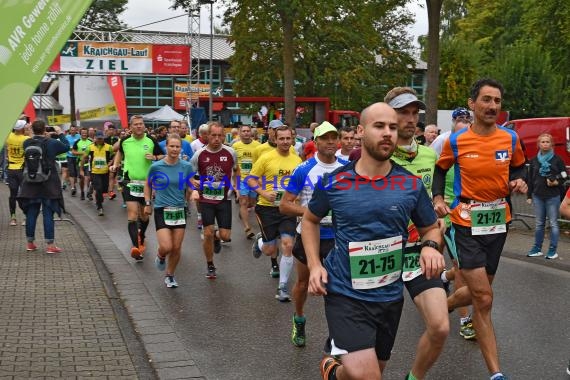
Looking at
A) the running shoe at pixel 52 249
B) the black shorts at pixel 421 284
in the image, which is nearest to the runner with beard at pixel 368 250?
the black shorts at pixel 421 284

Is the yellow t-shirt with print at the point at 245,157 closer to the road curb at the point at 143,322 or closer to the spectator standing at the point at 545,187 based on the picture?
the road curb at the point at 143,322

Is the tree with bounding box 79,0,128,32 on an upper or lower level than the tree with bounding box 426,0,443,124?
upper

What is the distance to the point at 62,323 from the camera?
737cm

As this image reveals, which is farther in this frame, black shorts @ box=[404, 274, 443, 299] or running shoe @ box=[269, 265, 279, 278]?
running shoe @ box=[269, 265, 279, 278]

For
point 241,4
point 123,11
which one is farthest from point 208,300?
point 123,11

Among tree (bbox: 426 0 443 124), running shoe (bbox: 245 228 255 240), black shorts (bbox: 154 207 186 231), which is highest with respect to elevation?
tree (bbox: 426 0 443 124)

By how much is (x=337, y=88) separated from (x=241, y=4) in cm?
2596

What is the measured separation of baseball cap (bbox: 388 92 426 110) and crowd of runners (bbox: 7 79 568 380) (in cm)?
1

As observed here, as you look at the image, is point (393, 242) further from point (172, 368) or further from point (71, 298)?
point (71, 298)

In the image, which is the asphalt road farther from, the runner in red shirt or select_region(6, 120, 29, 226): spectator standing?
select_region(6, 120, 29, 226): spectator standing

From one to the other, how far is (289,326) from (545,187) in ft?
19.5

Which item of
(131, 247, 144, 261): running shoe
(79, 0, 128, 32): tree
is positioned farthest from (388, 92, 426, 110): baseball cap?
(79, 0, 128, 32): tree

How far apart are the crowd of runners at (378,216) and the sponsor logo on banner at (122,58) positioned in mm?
28650

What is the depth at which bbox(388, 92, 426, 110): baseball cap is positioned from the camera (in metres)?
5.39
